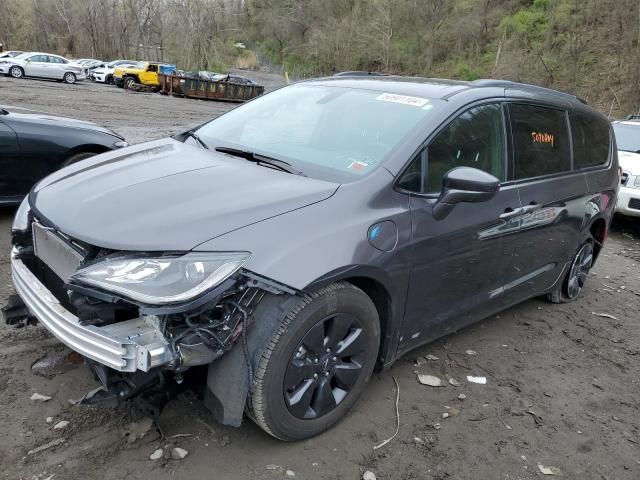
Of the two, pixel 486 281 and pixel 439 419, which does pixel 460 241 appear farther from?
pixel 439 419

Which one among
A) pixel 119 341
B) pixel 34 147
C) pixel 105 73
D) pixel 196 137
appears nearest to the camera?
pixel 119 341

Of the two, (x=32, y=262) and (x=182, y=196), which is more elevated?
(x=182, y=196)

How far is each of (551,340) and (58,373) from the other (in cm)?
349

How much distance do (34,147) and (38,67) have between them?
3185cm

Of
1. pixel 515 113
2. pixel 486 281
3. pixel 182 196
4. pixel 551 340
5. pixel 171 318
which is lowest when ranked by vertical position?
pixel 551 340

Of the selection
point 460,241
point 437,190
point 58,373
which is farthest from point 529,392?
point 58,373

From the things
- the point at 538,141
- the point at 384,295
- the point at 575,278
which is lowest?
the point at 575,278

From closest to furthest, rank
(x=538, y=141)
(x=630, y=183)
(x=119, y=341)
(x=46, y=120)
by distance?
1. (x=119, y=341)
2. (x=538, y=141)
3. (x=46, y=120)
4. (x=630, y=183)

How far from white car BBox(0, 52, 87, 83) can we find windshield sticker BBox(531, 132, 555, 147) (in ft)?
113

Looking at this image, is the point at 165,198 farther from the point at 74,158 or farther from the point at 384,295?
the point at 74,158

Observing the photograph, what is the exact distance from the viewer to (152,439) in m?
2.59

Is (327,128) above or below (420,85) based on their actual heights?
below

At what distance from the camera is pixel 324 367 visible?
263 cm

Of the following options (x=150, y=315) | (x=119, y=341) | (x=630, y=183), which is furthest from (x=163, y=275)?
(x=630, y=183)
